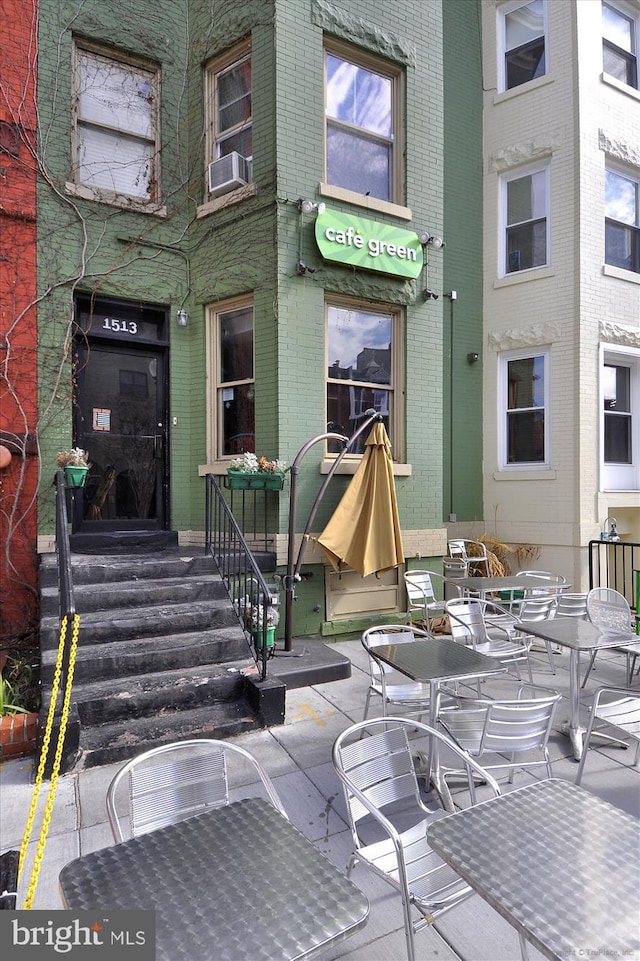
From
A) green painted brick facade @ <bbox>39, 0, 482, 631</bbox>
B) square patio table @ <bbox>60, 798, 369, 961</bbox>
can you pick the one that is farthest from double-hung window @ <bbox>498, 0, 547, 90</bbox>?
square patio table @ <bbox>60, 798, 369, 961</bbox>

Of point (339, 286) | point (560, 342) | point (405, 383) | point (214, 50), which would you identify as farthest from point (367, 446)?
point (214, 50)

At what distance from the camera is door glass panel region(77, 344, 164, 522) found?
6.20 metres

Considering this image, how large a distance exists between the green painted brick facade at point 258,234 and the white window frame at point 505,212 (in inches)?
87.0

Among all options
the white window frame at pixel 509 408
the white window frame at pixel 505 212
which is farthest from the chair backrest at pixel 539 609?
the white window frame at pixel 505 212

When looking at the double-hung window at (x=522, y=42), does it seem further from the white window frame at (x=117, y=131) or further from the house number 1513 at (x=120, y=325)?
the house number 1513 at (x=120, y=325)

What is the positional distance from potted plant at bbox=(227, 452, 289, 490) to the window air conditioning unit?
338 centimetres

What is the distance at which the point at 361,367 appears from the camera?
667 cm

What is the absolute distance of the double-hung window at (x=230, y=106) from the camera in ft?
21.1

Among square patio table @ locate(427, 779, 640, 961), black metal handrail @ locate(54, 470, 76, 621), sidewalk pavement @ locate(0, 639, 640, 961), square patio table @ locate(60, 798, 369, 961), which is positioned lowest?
sidewalk pavement @ locate(0, 639, 640, 961)

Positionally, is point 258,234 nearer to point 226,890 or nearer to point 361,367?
point 361,367

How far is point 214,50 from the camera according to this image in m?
6.52

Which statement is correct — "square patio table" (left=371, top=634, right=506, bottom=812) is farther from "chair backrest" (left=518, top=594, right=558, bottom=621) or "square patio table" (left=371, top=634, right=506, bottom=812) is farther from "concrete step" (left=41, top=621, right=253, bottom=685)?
"chair backrest" (left=518, top=594, right=558, bottom=621)

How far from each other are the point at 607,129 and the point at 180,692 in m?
9.76

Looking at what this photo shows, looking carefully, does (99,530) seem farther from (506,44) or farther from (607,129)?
(506,44)
